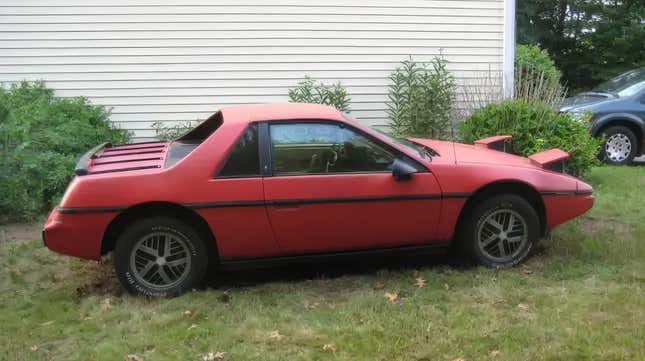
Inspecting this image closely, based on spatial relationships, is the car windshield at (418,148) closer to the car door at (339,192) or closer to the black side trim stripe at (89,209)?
the car door at (339,192)

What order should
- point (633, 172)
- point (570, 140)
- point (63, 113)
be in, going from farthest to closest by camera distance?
1. point (633, 172)
2. point (63, 113)
3. point (570, 140)

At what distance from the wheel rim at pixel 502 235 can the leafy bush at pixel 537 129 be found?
304 centimetres

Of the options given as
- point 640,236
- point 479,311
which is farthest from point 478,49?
point 479,311

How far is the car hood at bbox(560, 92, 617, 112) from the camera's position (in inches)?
417

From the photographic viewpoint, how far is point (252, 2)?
9227mm

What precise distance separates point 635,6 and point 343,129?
20.4 meters

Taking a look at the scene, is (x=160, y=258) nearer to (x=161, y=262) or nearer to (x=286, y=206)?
(x=161, y=262)

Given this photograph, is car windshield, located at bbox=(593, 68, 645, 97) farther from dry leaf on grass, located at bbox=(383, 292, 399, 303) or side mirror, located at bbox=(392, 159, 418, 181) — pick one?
dry leaf on grass, located at bbox=(383, 292, 399, 303)

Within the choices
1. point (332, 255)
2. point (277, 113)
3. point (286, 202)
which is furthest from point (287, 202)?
point (277, 113)

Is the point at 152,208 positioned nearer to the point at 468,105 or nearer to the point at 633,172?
the point at 468,105

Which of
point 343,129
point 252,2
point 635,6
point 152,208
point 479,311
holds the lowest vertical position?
point 479,311

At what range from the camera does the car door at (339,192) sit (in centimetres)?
454

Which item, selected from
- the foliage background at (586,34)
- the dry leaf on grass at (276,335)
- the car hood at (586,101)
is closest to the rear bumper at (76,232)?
the dry leaf on grass at (276,335)

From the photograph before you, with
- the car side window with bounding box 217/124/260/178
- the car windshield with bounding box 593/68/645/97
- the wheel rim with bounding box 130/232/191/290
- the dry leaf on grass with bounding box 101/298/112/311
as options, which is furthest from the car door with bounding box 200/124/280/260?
the car windshield with bounding box 593/68/645/97
